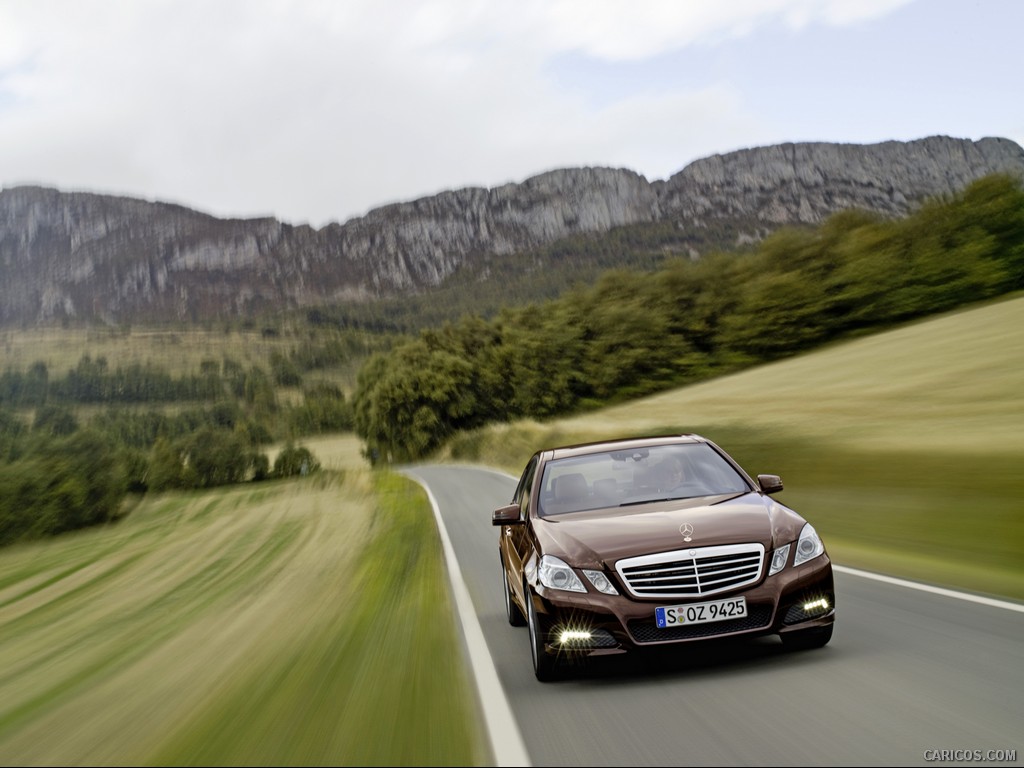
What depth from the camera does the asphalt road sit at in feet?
13.7

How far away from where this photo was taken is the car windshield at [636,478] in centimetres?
668

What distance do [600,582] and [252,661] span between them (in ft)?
12.0

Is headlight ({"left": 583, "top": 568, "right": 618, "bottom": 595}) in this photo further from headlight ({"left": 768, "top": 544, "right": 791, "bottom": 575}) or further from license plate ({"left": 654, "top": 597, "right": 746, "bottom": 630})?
headlight ({"left": 768, "top": 544, "right": 791, "bottom": 575})

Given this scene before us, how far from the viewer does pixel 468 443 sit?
214 ft

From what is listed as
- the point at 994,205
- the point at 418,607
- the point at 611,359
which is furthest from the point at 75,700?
the point at 611,359

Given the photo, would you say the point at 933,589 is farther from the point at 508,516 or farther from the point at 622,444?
the point at 508,516

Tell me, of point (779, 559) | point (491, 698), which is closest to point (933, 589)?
point (779, 559)

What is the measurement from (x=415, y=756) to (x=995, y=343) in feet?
103

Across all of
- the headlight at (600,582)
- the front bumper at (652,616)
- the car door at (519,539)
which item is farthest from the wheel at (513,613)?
the headlight at (600,582)

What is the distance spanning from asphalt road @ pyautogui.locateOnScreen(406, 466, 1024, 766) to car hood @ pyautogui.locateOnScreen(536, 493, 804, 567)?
61 cm

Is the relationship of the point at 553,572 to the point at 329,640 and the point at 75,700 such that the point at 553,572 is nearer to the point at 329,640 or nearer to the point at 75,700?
the point at 329,640

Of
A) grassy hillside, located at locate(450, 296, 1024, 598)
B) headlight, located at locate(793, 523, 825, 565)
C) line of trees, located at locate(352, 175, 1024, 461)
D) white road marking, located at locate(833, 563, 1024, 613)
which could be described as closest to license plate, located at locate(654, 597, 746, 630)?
headlight, located at locate(793, 523, 825, 565)

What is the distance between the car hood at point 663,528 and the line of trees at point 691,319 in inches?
2027

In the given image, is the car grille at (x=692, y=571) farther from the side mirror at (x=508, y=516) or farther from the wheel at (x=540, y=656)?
the side mirror at (x=508, y=516)
